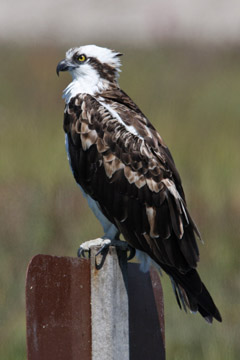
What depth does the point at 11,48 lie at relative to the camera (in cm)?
1449

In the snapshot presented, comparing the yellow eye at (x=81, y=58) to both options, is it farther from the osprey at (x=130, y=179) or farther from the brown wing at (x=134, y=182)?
the brown wing at (x=134, y=182)

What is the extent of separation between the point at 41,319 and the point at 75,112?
2044mm

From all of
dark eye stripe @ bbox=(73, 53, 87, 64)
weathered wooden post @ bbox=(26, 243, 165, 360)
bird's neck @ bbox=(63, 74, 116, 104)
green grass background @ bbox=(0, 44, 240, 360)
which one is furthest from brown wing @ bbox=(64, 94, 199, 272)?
green grass background @ bbox=(0, 44, 240, 360)

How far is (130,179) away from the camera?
16.1 ft

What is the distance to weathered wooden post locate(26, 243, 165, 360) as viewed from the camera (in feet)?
10.8

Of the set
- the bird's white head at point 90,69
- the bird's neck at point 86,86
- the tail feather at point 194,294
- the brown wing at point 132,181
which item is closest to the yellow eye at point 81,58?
the bird's white head at point 90,69

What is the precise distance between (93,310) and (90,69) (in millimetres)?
2307

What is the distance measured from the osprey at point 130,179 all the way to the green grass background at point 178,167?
5.94ft

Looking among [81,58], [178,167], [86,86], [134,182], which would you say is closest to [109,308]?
[134,182]

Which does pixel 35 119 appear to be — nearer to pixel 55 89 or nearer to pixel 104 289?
pixel 55 89

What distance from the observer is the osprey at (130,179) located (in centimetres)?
460

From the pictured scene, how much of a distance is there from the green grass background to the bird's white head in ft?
6.56

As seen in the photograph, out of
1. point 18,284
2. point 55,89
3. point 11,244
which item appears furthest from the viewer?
point 55,89

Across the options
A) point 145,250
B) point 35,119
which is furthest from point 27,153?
point 145,250
